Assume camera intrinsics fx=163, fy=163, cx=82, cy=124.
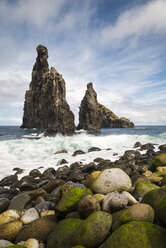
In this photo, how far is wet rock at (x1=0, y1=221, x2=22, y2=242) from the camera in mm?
3104

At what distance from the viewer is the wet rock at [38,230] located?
302cm

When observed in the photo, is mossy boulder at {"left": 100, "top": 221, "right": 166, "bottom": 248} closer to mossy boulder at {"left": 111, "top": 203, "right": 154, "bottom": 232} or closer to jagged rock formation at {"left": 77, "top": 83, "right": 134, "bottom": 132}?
mossy boulder at {"left": 111, "top": 203, "right": 154, "bottom": 232}

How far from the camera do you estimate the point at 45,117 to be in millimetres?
76000

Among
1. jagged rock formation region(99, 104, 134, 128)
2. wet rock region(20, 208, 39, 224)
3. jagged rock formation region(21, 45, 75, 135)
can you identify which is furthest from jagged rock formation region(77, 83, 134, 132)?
wet rock region(20, 208, 39, 224)

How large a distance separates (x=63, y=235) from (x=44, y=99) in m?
74.4

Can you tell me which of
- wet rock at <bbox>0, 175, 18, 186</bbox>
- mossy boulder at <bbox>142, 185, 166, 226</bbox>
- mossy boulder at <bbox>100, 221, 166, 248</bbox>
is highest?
mossy boulder at <bbox>142, 185, 166, 226</bbox>

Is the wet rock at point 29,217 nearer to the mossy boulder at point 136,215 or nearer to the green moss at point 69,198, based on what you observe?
the green moss at point 69,198

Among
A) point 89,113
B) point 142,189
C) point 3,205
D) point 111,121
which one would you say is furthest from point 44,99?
point 142,189

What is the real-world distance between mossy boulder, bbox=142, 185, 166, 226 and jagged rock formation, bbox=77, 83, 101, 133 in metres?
69.2

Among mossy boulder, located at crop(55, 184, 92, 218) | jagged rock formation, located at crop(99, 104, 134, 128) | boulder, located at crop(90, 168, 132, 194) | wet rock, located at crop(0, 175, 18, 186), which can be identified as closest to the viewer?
mossy boulder, located at crop(55, 184, 92, 218)

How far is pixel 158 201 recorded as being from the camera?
2.73 meters

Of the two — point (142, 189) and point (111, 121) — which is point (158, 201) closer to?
point (142, 189)

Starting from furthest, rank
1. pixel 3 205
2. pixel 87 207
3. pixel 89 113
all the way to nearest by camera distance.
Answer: pixel 89 113
pixel 3 205
pixel 87 207

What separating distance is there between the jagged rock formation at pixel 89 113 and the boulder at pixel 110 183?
223 ft
